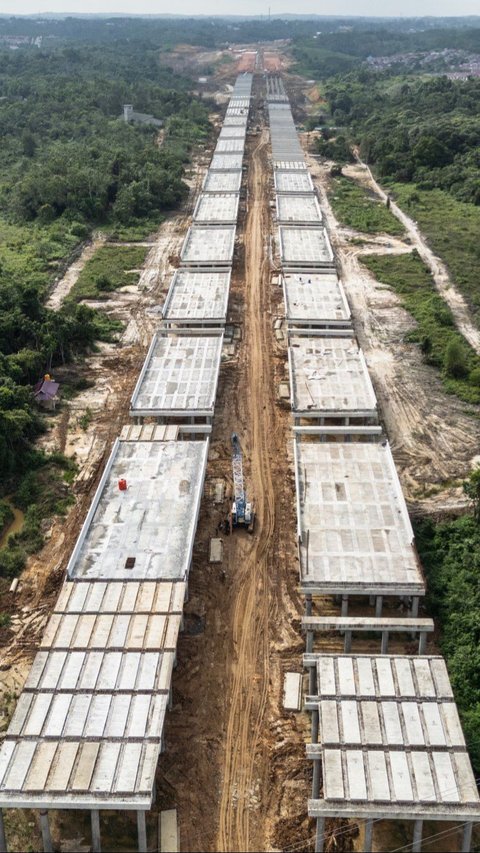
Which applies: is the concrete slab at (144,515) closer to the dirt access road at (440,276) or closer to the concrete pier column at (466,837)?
the concrete pier column at (466,837)

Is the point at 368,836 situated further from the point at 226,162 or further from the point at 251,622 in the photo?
the point at 226,162

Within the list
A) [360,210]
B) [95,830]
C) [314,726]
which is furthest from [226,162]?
[95,830]

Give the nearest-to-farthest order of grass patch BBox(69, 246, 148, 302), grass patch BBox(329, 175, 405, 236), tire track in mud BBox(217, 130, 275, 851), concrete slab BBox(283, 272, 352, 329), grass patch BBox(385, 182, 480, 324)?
tire track in mud BBox(217, 130, 275, 851), concrete slab BBox(283, 272, 352, 329), grass patch BBox(69, 246, 148, 302), grass patch BBox(385, 182, 480, 324), grass patch BBox(329, 175, 405, 236)

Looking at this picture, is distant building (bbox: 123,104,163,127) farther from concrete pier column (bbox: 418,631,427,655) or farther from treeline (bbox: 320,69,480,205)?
concrete pier column (bbox: 418,631,427,655)

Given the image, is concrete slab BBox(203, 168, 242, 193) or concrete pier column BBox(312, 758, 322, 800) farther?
concrete slab BBox(203, 168, 242, 193)

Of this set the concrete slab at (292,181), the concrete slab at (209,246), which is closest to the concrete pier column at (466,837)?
the concrete slab at (209,246)

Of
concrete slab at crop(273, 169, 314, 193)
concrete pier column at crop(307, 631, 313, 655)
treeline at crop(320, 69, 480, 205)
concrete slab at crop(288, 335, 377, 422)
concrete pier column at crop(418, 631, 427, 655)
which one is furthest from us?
treeline at crop(320, 69, 480, 205)

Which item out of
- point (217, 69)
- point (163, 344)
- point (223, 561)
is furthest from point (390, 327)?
point (217, 69)

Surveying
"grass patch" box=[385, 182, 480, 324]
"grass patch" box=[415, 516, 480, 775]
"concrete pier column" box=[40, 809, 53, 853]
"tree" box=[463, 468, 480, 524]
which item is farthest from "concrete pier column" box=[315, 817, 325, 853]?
"grass patch" box=[385, 182, 480, 324]
